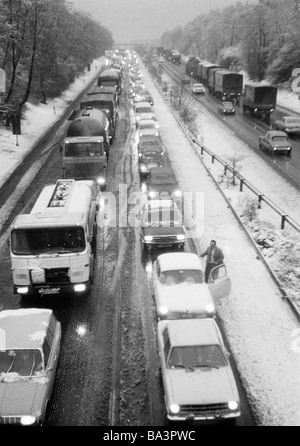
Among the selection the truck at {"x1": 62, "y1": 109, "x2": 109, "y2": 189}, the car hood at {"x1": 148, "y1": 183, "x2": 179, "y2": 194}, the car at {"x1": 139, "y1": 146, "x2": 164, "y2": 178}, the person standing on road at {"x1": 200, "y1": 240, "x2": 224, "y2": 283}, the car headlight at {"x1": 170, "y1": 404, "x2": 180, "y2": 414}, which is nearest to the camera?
the car headlight at {"x1": 170, "y1": 404, "x2": 180, "y2": 414}

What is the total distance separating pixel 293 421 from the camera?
9414mm

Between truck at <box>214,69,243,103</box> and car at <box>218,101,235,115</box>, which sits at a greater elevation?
truck at <box>214,69,243,103</box>

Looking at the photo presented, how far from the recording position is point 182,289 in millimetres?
13023

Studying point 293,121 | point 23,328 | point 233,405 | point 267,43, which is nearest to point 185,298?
point 233,405

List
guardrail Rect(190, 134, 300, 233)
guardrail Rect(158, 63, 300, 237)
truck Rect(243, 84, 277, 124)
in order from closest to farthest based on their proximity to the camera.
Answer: guardrail Rect(190, 134, 300, 233), guardrail Rect(158, 63, 300, 237), truck Rect(243, 84, 277, 124)

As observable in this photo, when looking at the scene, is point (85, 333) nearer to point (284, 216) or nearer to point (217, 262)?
point (217, 262)

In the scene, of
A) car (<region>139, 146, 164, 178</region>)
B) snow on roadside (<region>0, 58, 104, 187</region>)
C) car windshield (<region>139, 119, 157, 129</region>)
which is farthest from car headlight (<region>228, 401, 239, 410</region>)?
car windshield (<region>139, 119, 157, 129</region>)

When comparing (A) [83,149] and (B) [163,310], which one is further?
(A) [83,149]

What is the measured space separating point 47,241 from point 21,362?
14.3 ft

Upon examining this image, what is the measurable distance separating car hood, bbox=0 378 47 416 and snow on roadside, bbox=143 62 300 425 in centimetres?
429

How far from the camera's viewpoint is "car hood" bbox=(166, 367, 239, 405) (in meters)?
9.19

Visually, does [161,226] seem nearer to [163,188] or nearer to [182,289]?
[182,289]

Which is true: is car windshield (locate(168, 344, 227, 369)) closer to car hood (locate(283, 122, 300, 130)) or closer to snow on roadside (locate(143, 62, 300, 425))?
snow on roadside (locate(143, 62, 300, 425))

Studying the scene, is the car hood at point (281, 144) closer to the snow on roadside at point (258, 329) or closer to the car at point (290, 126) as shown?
the car at point (290, 126)
